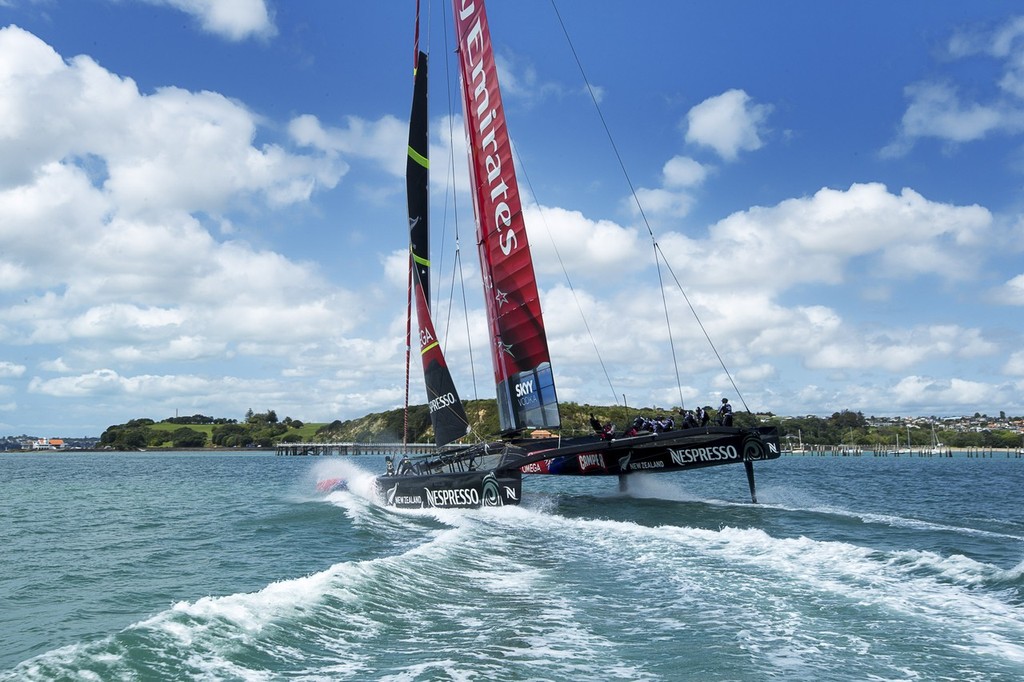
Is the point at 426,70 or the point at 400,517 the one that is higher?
the point at 426,70

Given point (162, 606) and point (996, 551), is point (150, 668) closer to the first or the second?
point (162, 606)

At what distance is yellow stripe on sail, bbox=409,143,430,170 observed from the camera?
25.1 meters

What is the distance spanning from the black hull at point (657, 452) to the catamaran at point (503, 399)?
0.03 meters

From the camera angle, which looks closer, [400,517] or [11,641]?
[11,641]

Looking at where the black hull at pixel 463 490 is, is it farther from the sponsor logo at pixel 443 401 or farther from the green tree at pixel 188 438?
the green tree at pixel 188 438

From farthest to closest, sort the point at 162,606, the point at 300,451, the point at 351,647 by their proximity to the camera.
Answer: the point at 300,451 → the point at 162,606 → the point at 351,647

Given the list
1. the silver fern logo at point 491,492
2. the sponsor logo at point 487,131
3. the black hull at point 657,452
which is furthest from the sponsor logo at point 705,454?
the sponsor logo at point 487,131

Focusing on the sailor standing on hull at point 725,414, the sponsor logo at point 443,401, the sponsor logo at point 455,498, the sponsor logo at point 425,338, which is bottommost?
the sponsor logo at point 455,498

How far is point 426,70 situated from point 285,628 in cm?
2223

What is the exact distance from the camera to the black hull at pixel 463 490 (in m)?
19.5

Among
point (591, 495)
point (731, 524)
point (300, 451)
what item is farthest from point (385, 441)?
point (731, 524)

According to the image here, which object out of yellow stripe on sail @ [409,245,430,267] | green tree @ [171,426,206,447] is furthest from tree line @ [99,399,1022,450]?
yellow stripe on sail @ [409,245,430,267]

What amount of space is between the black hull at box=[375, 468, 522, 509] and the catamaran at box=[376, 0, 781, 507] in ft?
0.09

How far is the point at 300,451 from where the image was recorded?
147 metres
